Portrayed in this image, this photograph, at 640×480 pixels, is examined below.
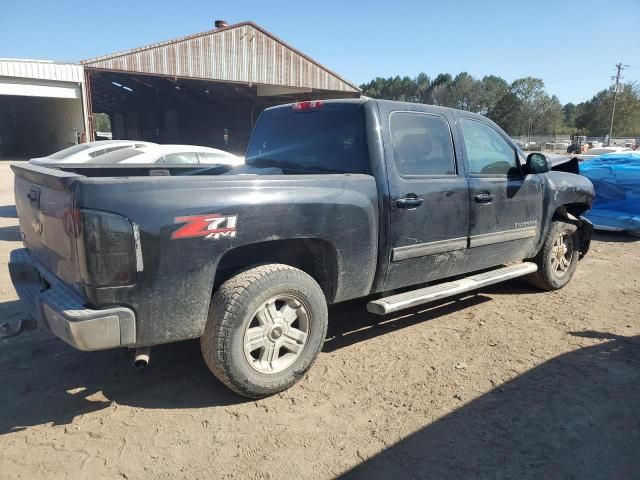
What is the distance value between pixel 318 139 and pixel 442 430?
2434 mm

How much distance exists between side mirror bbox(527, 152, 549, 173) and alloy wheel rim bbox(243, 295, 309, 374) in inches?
112

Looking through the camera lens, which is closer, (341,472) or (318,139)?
(341,472)

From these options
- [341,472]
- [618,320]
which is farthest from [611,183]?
[341,472]

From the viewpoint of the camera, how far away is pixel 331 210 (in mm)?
3320

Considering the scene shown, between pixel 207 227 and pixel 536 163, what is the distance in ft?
11.3

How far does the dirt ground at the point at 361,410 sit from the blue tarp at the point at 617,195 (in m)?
5.11

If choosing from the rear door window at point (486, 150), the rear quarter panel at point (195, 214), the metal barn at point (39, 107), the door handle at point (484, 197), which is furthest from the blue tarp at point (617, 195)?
the metal barn at point (39, 107)

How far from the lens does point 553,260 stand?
5547mm

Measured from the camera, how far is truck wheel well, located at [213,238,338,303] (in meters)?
3.36

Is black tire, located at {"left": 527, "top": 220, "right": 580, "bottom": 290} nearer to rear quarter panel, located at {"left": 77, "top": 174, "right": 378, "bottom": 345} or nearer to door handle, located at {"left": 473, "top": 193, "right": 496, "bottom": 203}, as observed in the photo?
door handle, located at {"left": 473, "top": 193, "right": 496, "bottom": 203}

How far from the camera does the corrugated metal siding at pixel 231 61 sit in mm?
22844

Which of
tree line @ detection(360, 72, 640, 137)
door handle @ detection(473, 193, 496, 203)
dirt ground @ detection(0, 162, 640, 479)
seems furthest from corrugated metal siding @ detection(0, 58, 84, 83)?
tree line @ detection(360, 72, 640, 137)

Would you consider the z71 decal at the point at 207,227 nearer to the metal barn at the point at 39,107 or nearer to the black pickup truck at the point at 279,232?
the black pickup truck at the point at 279,232

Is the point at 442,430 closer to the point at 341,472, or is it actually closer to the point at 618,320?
the point at 341,472
